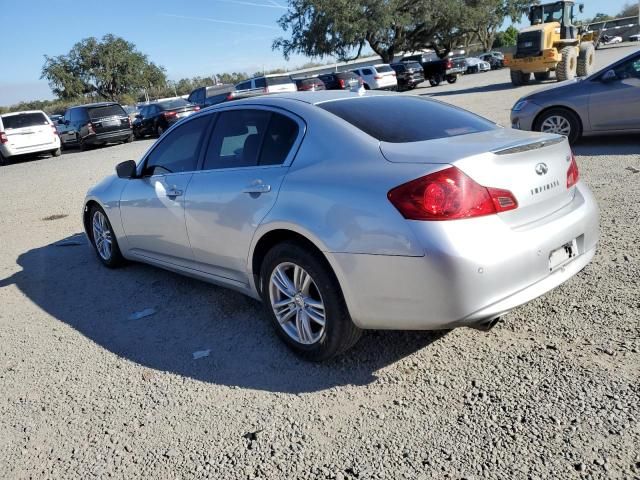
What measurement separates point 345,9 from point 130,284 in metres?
46.1

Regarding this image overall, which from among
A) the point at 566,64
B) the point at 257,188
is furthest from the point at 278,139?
the point at 566,64

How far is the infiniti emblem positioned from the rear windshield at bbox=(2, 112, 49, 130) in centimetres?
1928

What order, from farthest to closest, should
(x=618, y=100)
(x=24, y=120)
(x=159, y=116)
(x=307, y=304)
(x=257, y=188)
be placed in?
(x=159, y=116) → (x=24, y=120) → (x=618, y=100) → (x=257, y=188) → (x=307, y=304)

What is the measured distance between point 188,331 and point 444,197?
2.25 metres

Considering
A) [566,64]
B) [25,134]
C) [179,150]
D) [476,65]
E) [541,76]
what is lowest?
[476,65]

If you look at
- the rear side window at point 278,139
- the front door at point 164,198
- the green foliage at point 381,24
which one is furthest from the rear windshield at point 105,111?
the green foliage at point 381,24

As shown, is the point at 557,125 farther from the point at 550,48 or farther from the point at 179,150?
the point at 550,48

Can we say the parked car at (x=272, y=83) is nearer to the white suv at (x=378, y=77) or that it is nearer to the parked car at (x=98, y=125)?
the white suv at (x=378, y=77)

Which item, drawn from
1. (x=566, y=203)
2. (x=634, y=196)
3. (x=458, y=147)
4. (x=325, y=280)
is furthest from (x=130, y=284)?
(x=634, y=196)

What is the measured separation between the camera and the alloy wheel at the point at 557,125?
337 inches

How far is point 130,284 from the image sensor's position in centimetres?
510

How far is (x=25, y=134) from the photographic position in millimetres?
18203

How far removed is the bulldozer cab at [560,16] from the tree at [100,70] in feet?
153

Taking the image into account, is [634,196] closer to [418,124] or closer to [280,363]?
[418,124]
